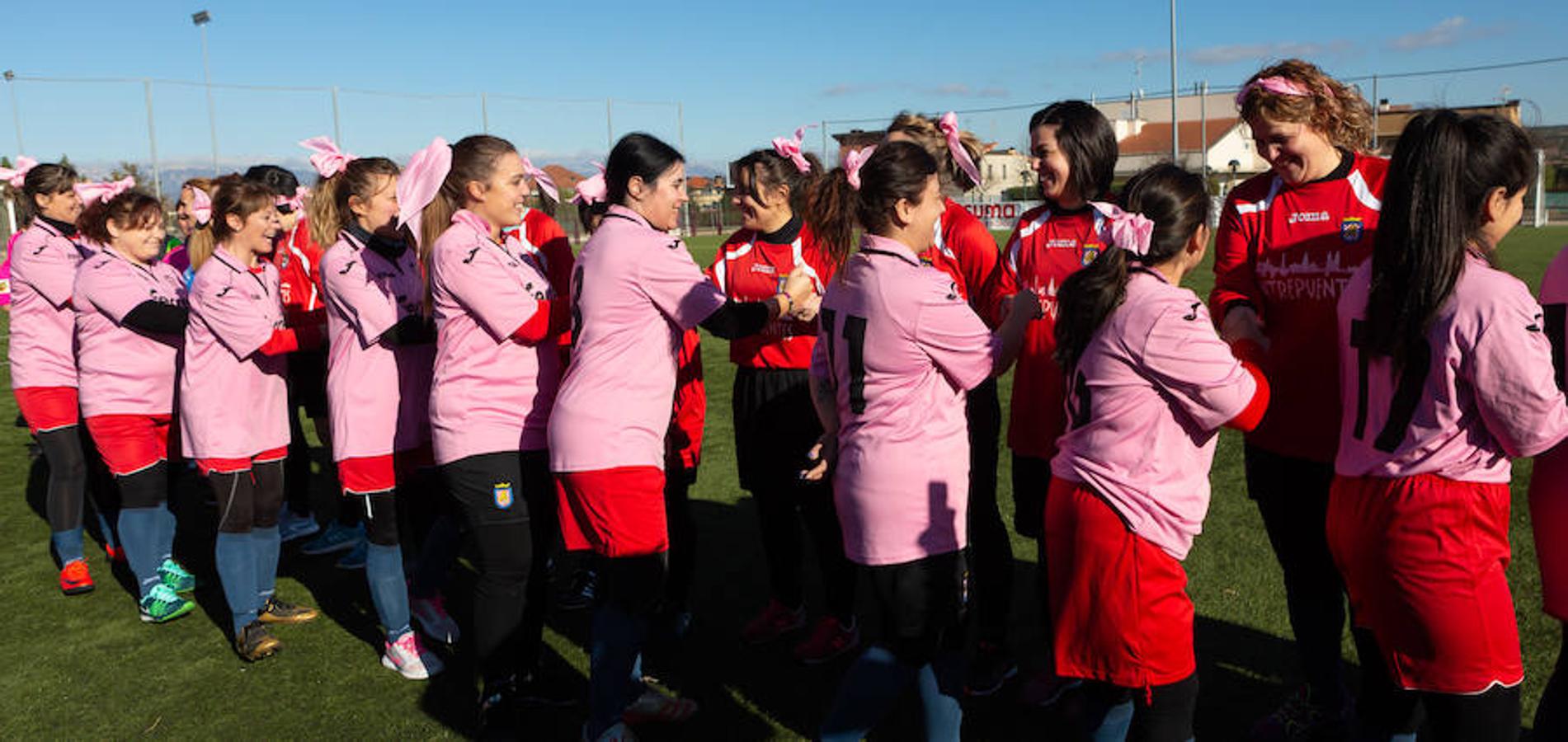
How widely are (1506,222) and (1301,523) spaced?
119 cm

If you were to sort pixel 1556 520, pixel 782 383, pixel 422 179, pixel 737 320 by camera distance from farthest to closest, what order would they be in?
pixel 782 383
pixel 422 179
pixel 737 320
pixel 1556 520

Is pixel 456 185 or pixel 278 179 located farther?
pixel 278 179

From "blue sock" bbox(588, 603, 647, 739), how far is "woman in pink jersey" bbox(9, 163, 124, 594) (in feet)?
11.2

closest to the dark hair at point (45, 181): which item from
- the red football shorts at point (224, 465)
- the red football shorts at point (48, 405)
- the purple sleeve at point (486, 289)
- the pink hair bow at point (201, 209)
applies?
the pink hair bow at point (201, 209)

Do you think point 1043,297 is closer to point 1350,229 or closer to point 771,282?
point 1350,229

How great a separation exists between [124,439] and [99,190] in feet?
4.15

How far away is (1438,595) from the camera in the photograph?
6.84 ft

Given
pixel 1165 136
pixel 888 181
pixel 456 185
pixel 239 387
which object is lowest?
pixel 239 387

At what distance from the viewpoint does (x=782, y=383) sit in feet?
12.8

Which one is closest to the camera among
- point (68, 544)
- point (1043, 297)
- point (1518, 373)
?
point (1518, 373)

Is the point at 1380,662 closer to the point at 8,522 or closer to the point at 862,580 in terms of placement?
the point at 862,580

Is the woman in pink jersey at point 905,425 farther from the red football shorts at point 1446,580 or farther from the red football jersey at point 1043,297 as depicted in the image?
the red football shorts at point 1446,580

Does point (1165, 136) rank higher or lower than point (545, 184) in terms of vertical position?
higher

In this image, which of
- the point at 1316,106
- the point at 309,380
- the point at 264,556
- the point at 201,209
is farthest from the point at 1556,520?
the point at 309,380
